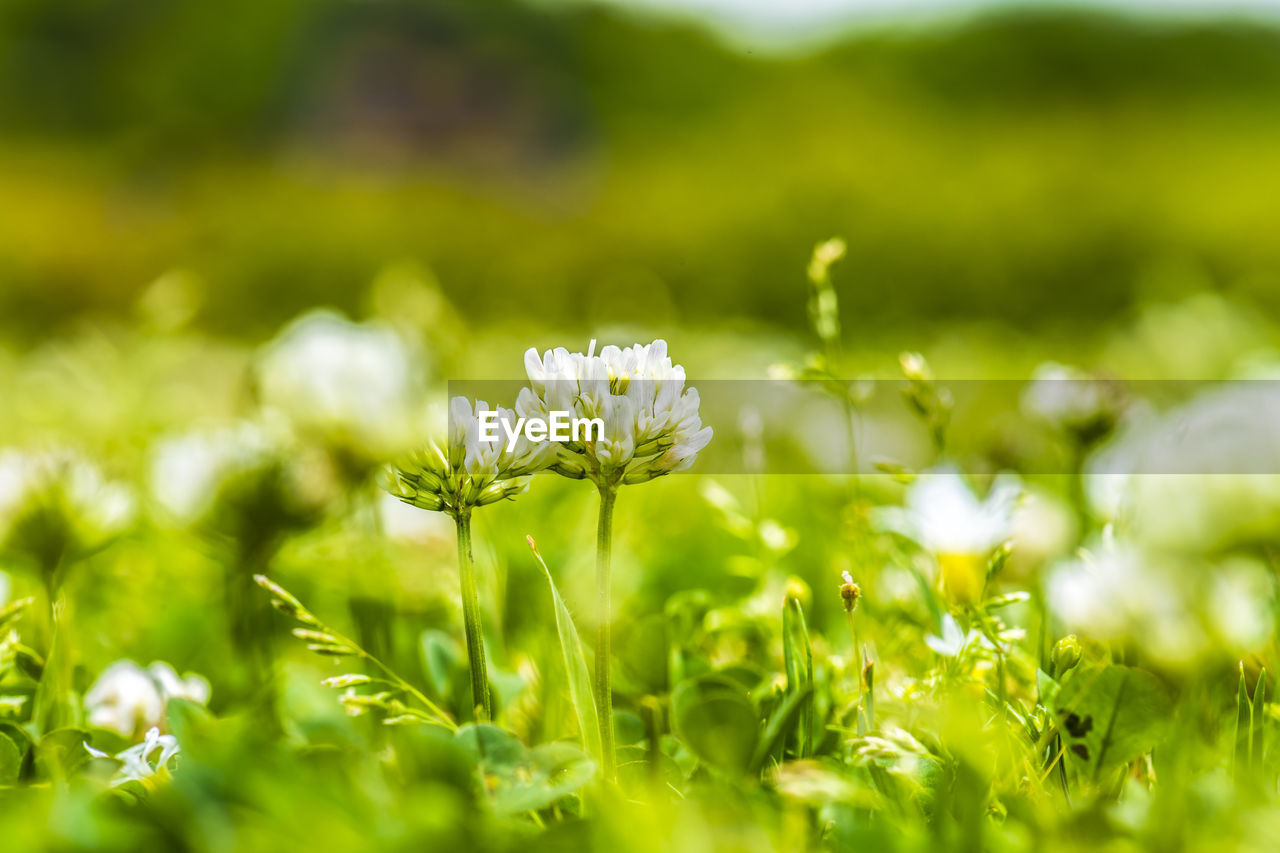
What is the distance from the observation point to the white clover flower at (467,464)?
37 centimetres

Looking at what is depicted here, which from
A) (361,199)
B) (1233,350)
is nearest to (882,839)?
(1233,350)

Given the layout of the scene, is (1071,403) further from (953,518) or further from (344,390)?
(344,390)

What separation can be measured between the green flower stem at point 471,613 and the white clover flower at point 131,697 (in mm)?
176

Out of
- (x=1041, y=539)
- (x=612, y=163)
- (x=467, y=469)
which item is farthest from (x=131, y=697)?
(x=612, y=163)

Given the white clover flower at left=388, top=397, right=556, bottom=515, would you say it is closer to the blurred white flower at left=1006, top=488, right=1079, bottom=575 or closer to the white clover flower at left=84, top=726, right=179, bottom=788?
the white clover flower at left=84, top=726, right=179, bottom=788

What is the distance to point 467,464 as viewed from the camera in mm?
368

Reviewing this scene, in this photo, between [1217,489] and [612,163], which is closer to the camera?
[1217,489]

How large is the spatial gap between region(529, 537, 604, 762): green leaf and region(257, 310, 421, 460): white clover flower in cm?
10

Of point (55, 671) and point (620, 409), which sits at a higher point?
point (620, 409)

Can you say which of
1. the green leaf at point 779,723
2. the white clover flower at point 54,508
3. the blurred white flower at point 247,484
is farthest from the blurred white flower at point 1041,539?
the white clover flower at point 54,508

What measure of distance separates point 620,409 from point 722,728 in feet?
0.41

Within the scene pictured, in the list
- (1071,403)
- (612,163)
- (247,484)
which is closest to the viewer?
(247,484)

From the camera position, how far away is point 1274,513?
14.3 inches

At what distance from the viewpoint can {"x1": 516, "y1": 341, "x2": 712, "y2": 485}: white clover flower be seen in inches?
14.4
